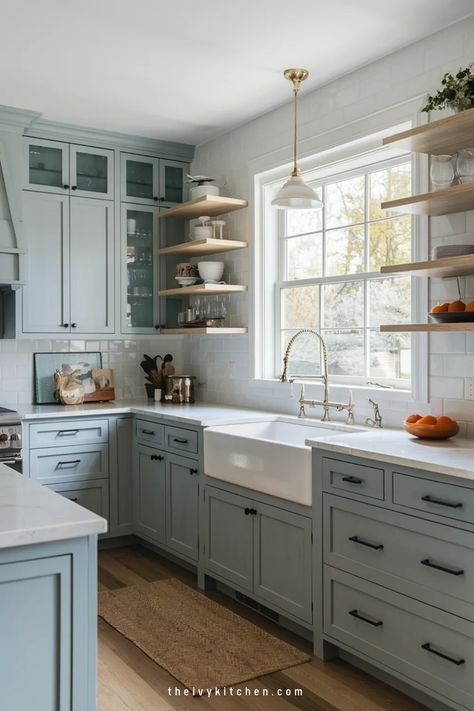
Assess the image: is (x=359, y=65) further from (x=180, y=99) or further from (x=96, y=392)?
(x=96, y=392)

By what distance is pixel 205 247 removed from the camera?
465cm

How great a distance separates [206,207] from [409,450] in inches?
99.5

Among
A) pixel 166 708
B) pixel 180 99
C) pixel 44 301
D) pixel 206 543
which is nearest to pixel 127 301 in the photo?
pixel 44 301

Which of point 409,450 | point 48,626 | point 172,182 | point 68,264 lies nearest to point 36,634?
point 48,626

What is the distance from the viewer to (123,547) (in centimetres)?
474

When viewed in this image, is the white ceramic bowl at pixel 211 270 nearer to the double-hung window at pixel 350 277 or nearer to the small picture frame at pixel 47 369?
the double-hung window at pixel 350 277

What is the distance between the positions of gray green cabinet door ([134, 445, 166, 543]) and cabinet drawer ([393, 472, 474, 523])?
6.51 feet

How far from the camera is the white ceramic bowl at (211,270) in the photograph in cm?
474

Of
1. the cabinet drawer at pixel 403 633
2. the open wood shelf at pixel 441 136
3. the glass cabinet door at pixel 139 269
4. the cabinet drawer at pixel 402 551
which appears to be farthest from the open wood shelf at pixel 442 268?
the glass cabinet door at pixel 139 269

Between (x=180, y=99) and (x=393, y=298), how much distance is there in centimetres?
173

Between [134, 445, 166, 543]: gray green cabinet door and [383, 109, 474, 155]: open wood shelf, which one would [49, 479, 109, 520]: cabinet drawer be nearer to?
[134, 445, 166, 543]: gray green cabinet door

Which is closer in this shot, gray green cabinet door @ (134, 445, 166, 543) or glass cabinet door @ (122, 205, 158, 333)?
gray green cabinet door @ (134, 445, 166, 543)

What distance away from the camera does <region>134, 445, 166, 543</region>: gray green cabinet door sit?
14.2 ft

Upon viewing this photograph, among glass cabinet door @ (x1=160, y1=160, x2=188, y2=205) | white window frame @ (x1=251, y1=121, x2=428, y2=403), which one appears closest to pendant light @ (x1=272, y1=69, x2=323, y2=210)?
white window frame @ (x1=251, y1=121, x2=428, y2=403)
